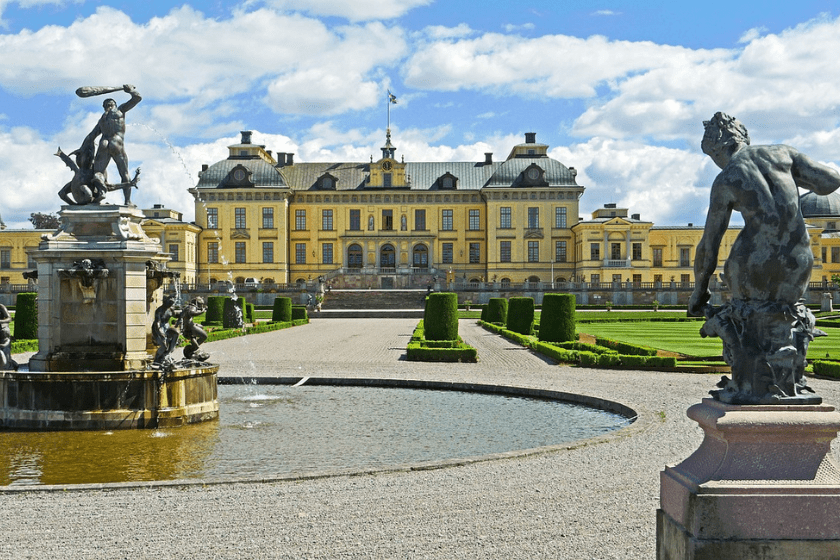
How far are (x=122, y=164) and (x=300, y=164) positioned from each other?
55.3m

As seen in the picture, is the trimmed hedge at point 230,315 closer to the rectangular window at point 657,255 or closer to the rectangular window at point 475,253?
the rectangular window at point 475,253

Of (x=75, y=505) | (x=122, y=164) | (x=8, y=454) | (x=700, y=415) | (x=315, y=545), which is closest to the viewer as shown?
(x=700, y=415)

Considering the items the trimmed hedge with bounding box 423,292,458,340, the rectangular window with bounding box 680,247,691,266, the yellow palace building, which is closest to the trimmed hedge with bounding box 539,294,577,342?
the trimmed hedge with bounding box 423,292,458,340

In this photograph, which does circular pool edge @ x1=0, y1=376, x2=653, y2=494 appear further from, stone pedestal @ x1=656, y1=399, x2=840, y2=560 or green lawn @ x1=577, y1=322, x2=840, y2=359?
green lawn @ x1=577, y1=322, x2=840, y2=359

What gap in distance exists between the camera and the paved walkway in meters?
4.64

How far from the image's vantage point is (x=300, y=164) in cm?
6406

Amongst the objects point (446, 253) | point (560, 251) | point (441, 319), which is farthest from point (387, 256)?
point (441, 319)

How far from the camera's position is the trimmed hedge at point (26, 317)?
22.0 meters

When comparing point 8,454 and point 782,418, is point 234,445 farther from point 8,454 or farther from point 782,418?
point 782,418

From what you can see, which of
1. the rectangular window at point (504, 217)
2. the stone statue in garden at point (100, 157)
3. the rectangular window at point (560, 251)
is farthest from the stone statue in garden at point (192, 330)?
the rectangular window at point (560, 251)

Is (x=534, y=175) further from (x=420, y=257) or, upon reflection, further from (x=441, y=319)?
(x=441, y=319)

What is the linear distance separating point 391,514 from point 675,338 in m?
19.9

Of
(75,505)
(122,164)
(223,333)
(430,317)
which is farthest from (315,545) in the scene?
(223,333)

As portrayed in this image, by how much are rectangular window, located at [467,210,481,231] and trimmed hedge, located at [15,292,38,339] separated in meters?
42.8
